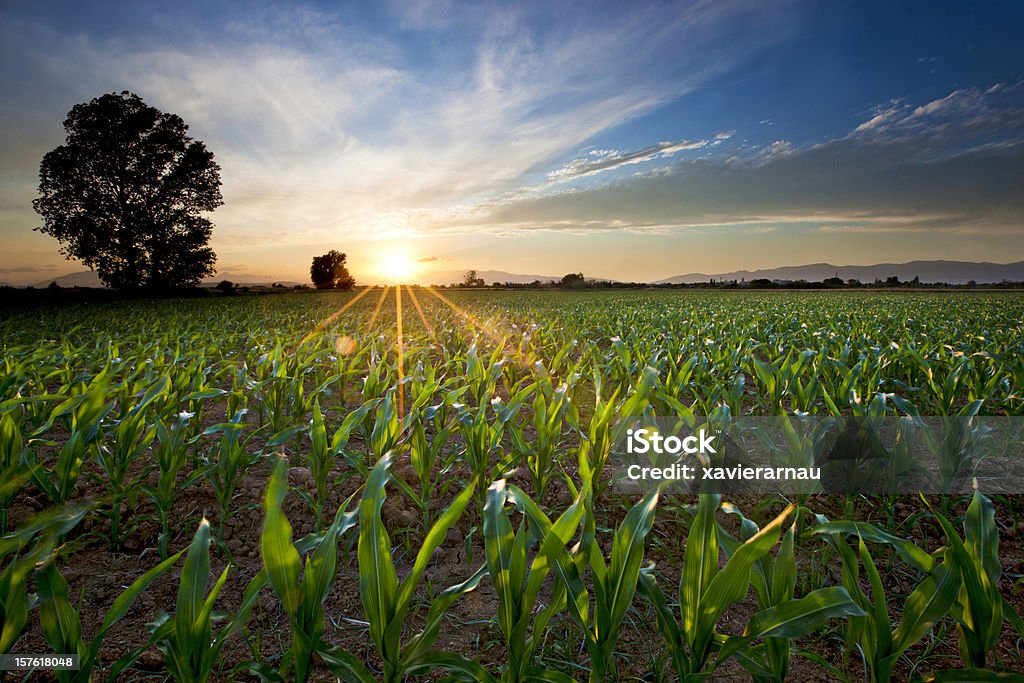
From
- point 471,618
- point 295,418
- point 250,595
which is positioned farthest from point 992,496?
point 295,418

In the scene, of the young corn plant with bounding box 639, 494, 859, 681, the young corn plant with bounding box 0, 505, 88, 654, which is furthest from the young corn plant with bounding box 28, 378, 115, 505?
the young corn plant with bounding box 639, 494, 859, 681

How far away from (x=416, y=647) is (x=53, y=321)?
49.4 feet

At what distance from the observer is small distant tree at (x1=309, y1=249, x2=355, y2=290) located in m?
75.6

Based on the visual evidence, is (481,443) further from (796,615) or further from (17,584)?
(17,584)

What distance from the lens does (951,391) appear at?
3633 millimetres

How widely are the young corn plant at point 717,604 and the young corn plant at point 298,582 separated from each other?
931mm

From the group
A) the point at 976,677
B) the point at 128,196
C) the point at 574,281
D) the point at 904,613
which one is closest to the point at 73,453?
the point at 904,613

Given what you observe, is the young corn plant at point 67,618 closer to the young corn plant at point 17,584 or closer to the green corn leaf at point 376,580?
the young corn plant at point 17,584

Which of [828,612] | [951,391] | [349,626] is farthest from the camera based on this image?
[951,391]

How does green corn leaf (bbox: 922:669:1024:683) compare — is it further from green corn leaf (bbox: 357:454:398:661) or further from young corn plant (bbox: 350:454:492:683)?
green corn leaf (bbox: 357:454:398:661)

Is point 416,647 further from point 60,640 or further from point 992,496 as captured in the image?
point 992,496
